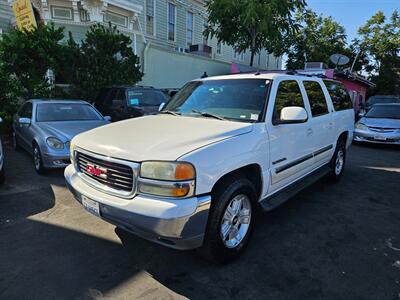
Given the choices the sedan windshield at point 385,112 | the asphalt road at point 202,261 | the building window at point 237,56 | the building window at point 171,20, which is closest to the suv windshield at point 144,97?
the asphalt road at point 202,261

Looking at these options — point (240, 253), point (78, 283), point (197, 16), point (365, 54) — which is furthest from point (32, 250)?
point (365, 54)

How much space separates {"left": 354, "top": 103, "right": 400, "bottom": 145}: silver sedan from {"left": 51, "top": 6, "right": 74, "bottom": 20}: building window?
11.7 meters

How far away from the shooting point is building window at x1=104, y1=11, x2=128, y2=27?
13.2 m

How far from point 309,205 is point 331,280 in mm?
1898

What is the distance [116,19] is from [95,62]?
4018 millimetres

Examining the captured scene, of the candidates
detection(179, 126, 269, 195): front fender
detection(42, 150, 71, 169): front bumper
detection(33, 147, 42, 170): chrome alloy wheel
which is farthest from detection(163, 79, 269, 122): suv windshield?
detection(33, 147, 42, 170): chrome alloy wheel

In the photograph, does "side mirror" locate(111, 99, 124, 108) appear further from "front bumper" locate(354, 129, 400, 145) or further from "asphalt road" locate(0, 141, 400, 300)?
"front bumper" locate(354, 129, 400, 145)

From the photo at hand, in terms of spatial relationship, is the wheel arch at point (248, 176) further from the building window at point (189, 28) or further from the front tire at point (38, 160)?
the building window at point (189, 28)

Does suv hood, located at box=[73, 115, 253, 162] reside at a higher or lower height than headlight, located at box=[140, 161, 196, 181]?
higher

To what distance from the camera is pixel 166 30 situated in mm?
17656

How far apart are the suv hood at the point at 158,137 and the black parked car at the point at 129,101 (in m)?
5.23

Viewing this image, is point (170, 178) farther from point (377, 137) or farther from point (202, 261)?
point (377, 137)

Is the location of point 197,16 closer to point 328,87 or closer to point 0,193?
point 328,87

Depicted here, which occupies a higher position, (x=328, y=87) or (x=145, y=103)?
(x=328, y=87)
